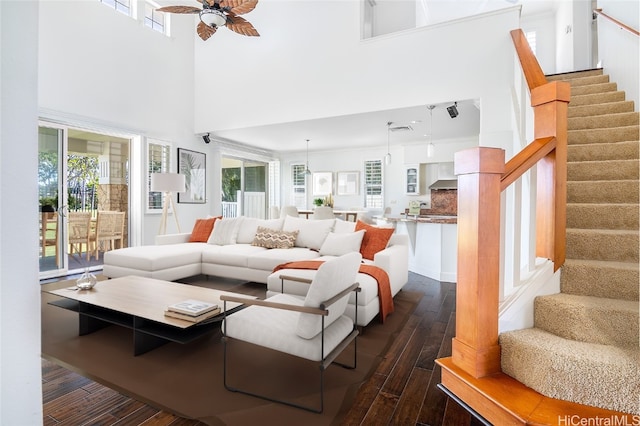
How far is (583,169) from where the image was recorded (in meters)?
2.62

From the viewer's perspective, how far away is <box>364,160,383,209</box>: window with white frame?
359 inches

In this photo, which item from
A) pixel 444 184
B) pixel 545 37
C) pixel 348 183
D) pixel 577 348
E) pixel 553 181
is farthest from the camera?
pixel 348 183

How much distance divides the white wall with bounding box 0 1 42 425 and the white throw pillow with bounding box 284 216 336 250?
402 centimetres

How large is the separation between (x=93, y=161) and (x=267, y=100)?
4.10 meters

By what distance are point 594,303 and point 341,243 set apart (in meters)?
2.76

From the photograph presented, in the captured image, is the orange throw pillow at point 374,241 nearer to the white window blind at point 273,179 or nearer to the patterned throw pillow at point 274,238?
the patterned throw pillow at point 274,238

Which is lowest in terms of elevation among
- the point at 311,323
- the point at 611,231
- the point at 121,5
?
the point at 311,323

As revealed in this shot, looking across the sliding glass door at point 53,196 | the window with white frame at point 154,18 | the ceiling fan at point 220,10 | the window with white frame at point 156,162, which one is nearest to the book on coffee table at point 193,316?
the ceiling fan at point 220,10

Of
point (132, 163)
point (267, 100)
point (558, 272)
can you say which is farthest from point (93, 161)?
point (558, 272)

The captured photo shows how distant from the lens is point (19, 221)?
2.13ft

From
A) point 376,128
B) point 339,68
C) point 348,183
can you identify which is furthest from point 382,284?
point 348,183

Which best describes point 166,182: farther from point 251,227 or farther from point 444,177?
point 444,177

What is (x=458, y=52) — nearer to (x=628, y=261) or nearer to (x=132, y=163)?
(x=628, y=261)

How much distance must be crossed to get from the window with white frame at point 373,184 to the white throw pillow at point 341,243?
16.3 feet
